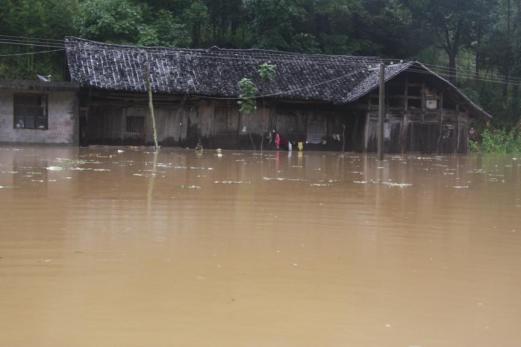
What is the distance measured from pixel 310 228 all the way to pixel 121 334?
A: 4484mm

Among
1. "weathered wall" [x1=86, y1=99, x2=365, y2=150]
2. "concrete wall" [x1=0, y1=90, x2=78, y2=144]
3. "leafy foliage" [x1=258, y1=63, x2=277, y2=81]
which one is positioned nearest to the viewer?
"concrete wall" [x1=0, y1=90, x2=78, y2=144]

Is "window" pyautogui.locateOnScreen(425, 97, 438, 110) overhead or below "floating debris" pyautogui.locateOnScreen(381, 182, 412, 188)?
overhead

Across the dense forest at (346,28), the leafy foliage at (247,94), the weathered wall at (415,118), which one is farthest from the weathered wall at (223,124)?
the dense forest at (346,28)

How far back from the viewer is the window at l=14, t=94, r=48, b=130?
28.8m

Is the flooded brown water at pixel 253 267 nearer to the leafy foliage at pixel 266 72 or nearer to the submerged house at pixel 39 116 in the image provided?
the submerged house at pixel 39 116

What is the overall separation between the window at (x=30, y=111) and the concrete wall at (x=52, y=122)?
0.22 meters

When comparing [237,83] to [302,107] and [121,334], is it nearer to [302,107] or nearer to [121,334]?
[302,107]

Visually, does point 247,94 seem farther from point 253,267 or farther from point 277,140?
point 253,267

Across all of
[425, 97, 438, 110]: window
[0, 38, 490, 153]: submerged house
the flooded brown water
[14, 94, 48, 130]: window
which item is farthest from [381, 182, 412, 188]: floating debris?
[14, 94, 48, 130]: window

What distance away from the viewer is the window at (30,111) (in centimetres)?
2884

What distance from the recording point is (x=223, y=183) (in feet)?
44.9

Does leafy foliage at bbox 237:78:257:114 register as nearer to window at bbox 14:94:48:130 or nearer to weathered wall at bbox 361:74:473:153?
weathered wall at bbox 361:74:473:153

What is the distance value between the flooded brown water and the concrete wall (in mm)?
17267

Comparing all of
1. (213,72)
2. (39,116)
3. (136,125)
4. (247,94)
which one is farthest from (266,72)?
(39,116)
